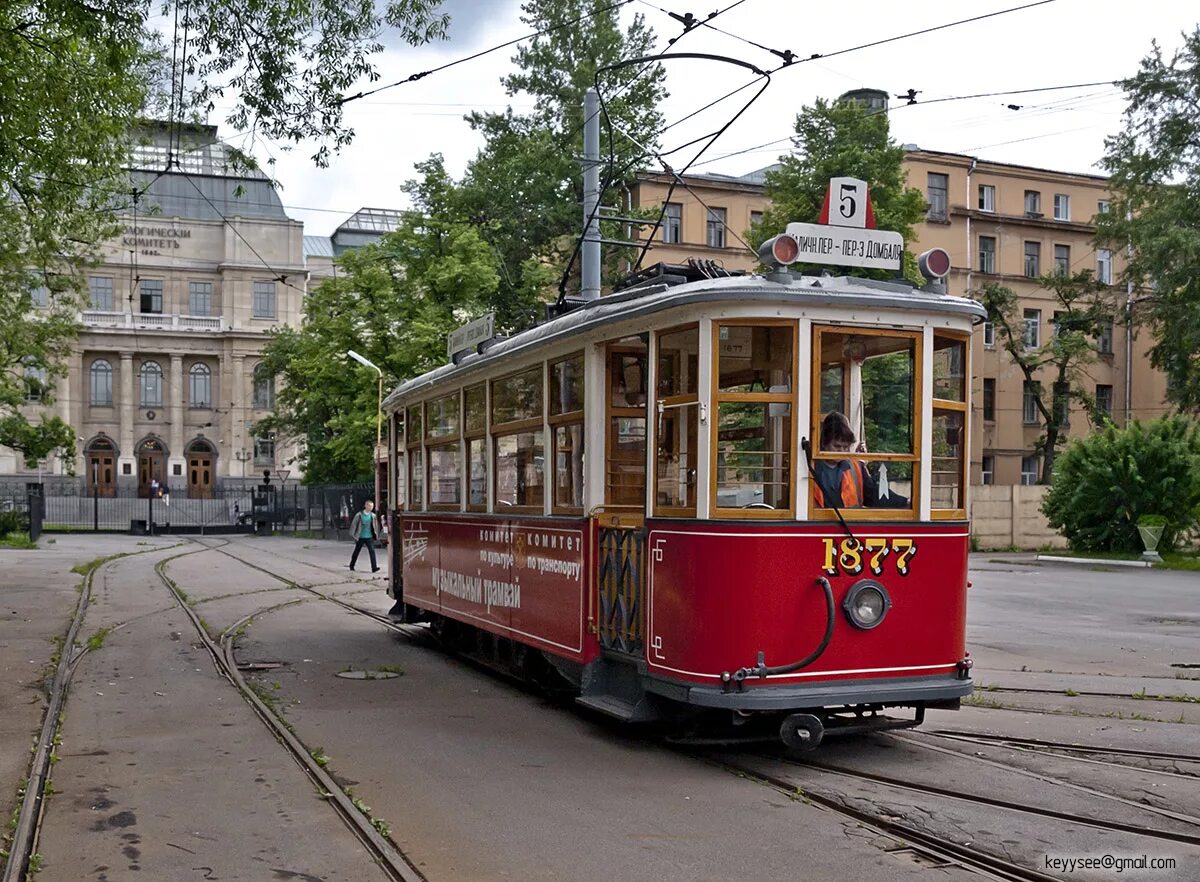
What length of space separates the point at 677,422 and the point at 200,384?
240 feet

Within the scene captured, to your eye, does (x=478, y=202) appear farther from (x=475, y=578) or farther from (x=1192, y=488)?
(x=475, y=578)

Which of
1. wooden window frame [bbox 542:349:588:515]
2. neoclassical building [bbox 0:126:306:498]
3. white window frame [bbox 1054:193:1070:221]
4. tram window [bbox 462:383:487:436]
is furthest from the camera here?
neoclassical building [bbox 0:126:306:498]

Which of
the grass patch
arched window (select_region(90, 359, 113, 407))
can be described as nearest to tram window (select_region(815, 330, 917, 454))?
the grass patch

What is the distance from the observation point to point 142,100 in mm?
16156

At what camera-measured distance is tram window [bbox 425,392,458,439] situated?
1260cm

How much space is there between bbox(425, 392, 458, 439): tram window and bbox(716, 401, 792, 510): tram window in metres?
4.90

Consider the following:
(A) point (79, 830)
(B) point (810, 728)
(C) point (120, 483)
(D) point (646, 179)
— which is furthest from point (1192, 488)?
(C) point (120, 483)

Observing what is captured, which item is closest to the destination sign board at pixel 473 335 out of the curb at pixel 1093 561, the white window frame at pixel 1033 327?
the curb at pixel 1093 561

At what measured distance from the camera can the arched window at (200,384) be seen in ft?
254

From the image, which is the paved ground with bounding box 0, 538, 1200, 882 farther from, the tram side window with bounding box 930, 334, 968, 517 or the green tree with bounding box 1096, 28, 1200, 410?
the green tree with bounding box 1096, 28, 1200, 410

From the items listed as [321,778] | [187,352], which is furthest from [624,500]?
[187,352]

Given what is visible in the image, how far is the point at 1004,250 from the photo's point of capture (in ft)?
181

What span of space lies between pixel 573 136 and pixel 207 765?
114ft

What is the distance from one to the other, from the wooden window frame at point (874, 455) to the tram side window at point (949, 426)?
113 millimetres
